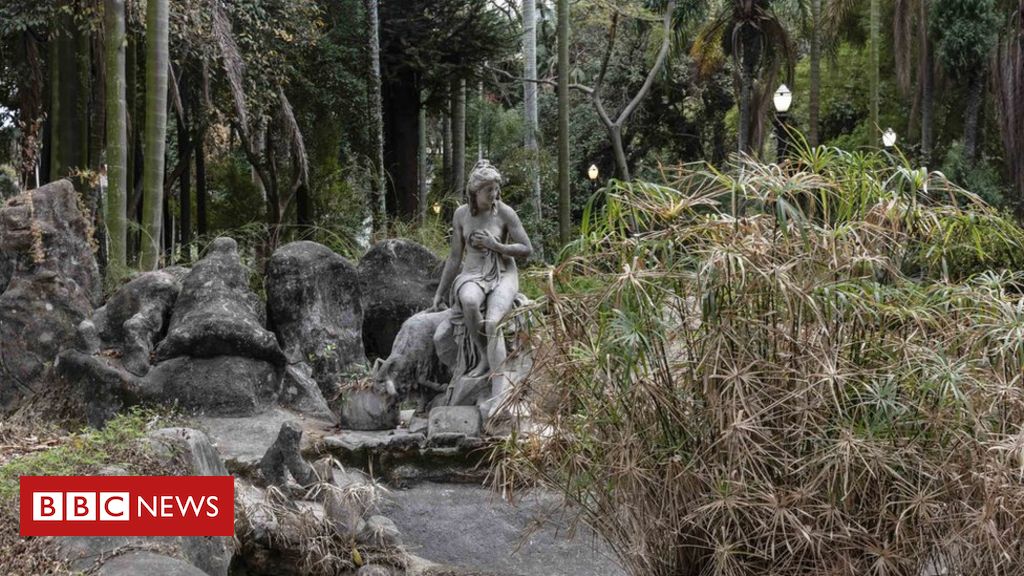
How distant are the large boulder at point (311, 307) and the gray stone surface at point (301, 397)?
68 cm

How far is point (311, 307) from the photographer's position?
31.7ft

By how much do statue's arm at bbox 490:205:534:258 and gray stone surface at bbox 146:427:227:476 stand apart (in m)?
2.90

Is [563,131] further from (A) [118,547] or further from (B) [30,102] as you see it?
(A) [118,547]

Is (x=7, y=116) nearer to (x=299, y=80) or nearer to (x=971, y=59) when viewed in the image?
(x=299, y=80)

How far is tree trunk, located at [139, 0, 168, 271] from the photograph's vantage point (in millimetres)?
10219

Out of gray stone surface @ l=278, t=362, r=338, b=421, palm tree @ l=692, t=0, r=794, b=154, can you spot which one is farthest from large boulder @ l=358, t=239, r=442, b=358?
palm tree @ l=692, t=0, r=794, b=154

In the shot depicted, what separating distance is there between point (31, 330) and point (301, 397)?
204 centimetres

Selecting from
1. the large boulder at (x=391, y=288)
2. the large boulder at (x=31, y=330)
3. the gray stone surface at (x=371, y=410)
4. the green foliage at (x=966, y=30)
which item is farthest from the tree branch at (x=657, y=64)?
the large boulder at (x=31, y=330)

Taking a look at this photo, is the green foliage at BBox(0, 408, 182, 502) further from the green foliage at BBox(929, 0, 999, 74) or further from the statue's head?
the green foliage at BBox(929, 0, 999, 74)

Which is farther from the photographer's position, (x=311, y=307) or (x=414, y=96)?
(x=414, y=96)

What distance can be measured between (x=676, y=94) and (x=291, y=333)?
2154 centimetres

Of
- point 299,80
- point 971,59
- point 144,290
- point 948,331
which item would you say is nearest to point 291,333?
point 144,290

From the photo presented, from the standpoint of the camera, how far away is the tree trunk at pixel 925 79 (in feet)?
78.1

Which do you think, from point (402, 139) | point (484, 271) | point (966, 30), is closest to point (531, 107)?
point (402, 139)
